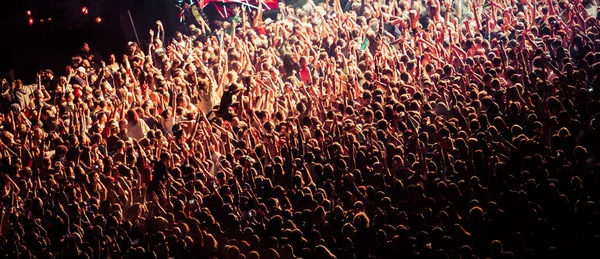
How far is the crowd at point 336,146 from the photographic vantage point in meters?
4.33

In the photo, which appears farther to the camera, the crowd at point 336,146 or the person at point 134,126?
the person at point 134,126

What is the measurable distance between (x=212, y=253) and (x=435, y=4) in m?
4.50

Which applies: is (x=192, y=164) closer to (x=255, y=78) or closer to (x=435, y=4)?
Answer: (x=255, y=78)

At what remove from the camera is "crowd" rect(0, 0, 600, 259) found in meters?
4.33

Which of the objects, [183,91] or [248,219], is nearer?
[248,219]

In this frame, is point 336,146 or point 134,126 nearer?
point 336,146

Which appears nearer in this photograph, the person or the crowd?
the crowd

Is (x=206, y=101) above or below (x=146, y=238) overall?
above

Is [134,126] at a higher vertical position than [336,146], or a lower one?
higher

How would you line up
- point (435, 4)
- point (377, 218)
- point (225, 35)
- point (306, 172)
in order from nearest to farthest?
1. point (377, 218)
2. point (306, 172)
3. point (435, 4)
4. point (225, 35)

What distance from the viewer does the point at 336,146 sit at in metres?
5.37

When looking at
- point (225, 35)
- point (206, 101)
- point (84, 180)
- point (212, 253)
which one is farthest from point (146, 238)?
point (225, 35)

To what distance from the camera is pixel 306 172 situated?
518 centimetres

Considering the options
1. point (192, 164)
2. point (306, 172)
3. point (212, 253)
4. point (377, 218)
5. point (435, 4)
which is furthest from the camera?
point (435, 4)
